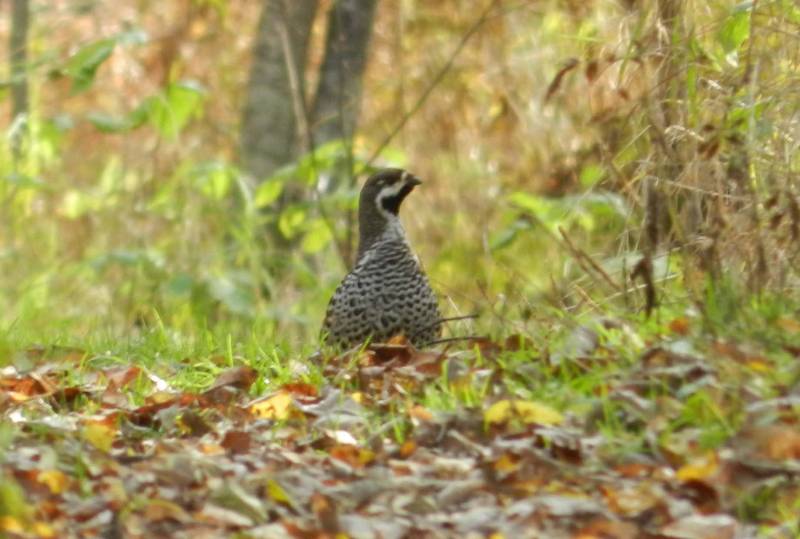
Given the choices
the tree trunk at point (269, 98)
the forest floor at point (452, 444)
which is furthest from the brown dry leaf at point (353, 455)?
the tree trunk at point (269, 98)

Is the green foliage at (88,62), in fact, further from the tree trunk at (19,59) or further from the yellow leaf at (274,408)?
the yellow leaf at (274,408)

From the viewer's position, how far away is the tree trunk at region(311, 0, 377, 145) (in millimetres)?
11453

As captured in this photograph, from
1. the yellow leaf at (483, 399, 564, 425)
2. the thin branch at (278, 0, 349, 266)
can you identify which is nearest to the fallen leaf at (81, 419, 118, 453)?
the yellow leaf at (483, 399, 564, 425)

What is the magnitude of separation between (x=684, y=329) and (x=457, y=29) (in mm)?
9084

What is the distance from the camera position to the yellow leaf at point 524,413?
493 centimetres

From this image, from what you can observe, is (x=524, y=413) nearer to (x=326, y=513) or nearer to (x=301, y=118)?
(x=326, y=513)

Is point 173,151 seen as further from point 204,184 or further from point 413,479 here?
point 413,479

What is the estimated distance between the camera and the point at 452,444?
4973 mm

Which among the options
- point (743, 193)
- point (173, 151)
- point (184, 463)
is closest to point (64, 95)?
point (173, 151)

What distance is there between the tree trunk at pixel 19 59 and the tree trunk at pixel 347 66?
196 centimetres

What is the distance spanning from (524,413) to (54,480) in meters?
1.31

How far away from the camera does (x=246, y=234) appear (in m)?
10.4

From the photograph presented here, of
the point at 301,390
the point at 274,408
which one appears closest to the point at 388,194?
the point at 301,390

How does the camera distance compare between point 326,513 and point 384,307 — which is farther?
point 384,307
